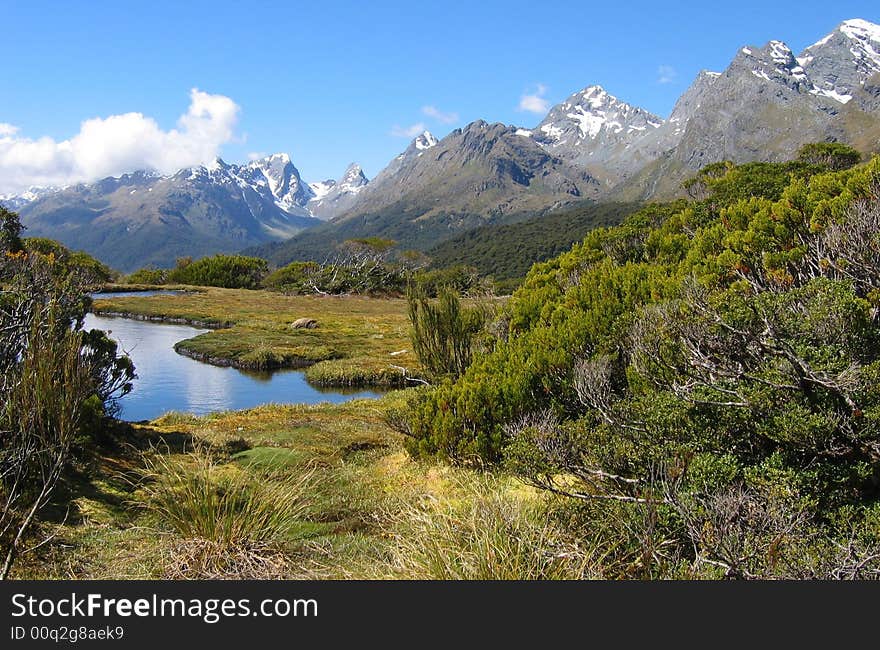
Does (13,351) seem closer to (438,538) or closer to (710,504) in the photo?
(438,538)

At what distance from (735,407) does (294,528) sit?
19.8ft

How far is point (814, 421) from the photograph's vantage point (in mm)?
6113

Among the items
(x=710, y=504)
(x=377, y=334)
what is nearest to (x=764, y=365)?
(x=710, y=504)

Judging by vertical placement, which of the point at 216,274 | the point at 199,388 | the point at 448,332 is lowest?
the point at 199,388

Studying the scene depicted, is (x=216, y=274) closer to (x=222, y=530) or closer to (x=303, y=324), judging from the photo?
(x=303, y=324)

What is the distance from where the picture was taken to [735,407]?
6910mm

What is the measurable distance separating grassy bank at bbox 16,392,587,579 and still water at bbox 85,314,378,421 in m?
15.3

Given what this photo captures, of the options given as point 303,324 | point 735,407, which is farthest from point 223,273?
point 735,407

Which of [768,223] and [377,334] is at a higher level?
[768,223]

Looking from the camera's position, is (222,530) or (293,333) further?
(293,333)

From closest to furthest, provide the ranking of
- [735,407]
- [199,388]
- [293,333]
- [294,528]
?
[735,407] → [294,528] → [199,388] → [293,333]

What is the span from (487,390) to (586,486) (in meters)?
3.89

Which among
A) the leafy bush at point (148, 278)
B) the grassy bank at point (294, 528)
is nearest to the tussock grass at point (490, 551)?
the grassy bank at point (294, 528)

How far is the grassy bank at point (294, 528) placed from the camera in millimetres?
5824
